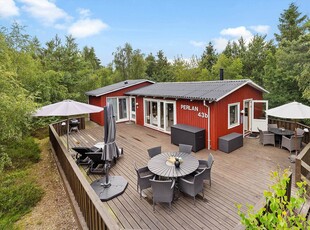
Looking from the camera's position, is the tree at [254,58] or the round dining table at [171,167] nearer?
the round dining table at [171,167]

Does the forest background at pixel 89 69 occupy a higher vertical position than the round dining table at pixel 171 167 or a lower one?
higher

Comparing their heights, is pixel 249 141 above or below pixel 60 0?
below

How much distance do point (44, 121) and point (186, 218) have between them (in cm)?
1176

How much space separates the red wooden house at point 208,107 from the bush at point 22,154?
5.08 metres

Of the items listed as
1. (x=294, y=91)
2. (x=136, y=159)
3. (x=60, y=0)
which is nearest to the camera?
(x=136, y=159)

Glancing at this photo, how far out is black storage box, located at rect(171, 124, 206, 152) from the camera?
8227 mm

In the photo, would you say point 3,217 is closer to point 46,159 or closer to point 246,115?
point 46,159

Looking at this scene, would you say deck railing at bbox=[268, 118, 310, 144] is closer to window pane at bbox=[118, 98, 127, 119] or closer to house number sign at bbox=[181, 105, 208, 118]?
house number sign at bbox=[181, 105, 208, 118]

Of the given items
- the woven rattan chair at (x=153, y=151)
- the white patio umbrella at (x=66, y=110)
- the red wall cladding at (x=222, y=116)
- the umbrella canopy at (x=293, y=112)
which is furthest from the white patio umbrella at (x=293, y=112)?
the white patio umbrella at (x=66, y=110)

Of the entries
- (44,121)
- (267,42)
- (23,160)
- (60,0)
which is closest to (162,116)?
(23,160)

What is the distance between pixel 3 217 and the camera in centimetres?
482

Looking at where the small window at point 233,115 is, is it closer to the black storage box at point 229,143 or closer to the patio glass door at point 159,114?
the black storage box at point 229,143

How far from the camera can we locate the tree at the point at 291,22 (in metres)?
23.5

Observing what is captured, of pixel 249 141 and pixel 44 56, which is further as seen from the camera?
pixel 44 56
